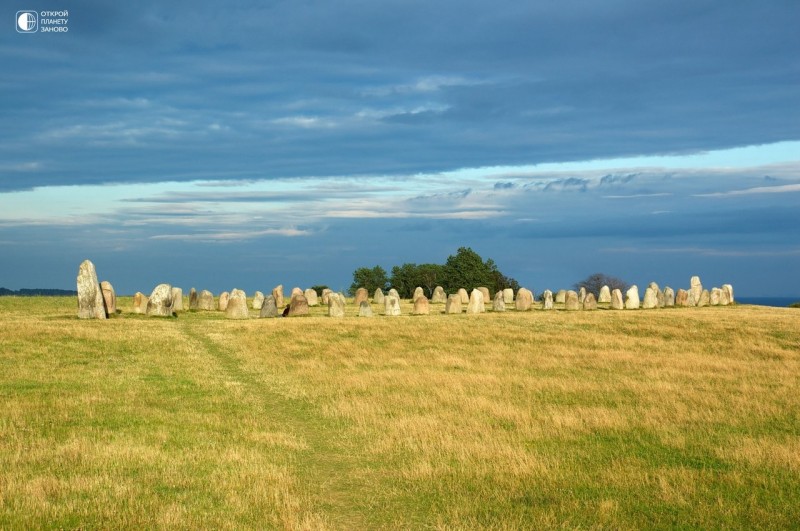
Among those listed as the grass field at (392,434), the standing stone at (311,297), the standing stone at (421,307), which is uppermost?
the standing stone at (311,297)

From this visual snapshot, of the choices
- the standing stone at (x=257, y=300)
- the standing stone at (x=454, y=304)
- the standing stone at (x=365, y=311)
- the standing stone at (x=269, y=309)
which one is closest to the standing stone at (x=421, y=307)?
the standing stone at (x=454, y=304)

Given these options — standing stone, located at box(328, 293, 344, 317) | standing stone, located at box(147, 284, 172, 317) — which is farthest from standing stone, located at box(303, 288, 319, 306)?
standing stone, located at box(147, 284, 172, 317)

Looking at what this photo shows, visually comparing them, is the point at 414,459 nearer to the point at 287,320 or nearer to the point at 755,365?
the point at 755,365

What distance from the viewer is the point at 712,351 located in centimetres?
3070

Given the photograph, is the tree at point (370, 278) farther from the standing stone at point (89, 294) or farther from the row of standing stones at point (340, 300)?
the standing stone at point (89, 294)

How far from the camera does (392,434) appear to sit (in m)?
15.0

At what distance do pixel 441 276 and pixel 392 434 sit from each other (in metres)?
63.0

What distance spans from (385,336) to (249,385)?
Answer: 41.0 ft

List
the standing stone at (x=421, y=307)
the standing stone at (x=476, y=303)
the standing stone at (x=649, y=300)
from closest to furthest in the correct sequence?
the standing stone at (x=421, y=307), the standing stone at (x=476, y=303), the standing stone at (x=649, y=300)

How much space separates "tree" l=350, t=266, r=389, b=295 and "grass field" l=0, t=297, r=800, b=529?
1830 inches

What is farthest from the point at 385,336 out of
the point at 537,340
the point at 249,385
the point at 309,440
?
the point at 309,440

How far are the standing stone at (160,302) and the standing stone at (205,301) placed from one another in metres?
7.40

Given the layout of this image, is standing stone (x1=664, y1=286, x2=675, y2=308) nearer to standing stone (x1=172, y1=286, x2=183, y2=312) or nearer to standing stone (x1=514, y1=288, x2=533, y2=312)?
standing stone (x1=514, y1=288, x2=533, y2=312)

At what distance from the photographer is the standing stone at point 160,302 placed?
4366cm
